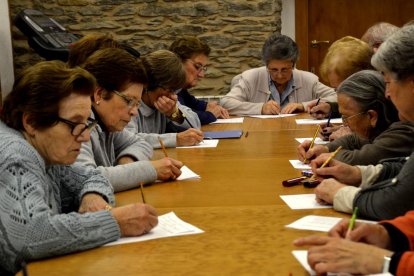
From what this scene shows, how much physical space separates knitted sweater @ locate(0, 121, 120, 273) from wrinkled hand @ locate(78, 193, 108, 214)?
0.89ft

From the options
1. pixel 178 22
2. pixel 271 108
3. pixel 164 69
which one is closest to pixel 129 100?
pixel 164 69

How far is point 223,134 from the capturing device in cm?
428

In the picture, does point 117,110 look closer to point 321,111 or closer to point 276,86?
point 321,111

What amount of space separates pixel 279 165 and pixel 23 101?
1460 millimetres

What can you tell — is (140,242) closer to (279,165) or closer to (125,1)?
(279,165)

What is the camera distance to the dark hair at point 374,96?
2.96m

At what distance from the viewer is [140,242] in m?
1.92

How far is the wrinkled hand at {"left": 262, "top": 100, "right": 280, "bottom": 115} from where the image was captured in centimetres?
544

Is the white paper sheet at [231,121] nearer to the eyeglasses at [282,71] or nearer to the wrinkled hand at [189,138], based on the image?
the eyeglasses at [282,71]

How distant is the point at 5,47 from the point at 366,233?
20.4 ft

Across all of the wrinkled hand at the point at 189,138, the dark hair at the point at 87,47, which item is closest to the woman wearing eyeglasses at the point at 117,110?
the dark hair at the point at 87,47

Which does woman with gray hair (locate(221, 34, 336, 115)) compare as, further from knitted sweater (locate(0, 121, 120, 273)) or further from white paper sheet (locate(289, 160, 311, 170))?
knitted sweater (locate(0, 121, 120, 273))

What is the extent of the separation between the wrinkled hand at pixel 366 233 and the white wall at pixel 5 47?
5.86 meters

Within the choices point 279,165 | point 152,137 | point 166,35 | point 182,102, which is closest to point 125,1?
point 166,35
